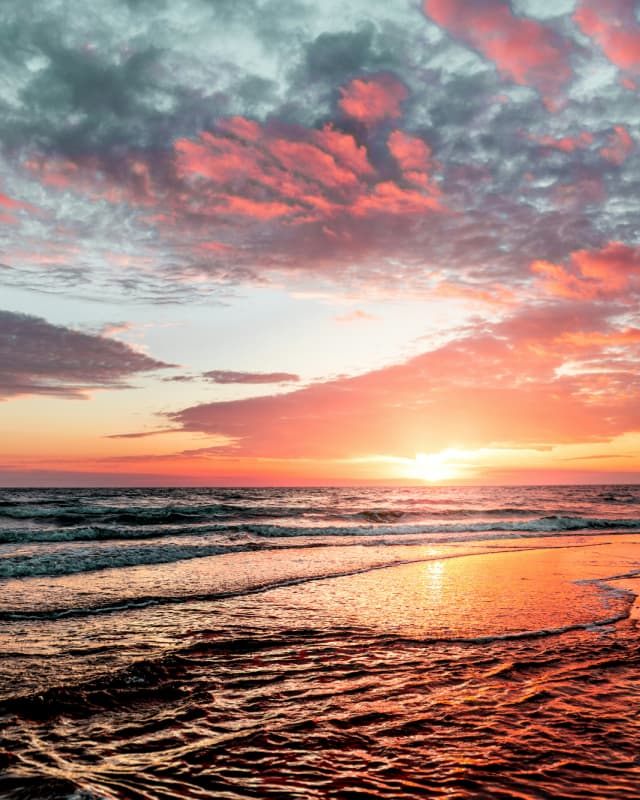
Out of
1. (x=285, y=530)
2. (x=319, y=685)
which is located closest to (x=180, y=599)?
(x=319, y=685)

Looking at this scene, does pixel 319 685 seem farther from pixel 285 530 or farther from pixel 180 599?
pixel 285 530

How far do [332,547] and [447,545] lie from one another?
198 inches

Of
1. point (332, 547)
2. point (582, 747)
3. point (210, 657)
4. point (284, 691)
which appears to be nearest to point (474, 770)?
point (582, 747)

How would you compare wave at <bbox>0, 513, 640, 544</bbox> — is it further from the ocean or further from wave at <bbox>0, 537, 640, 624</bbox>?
wave at <bbox>0, 537, 640, 624</bbox>

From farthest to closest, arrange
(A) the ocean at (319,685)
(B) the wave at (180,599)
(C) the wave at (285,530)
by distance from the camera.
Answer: (C) the wave at (285,530), (B) the wave at (180,599), (A) the ocean at (319,685)

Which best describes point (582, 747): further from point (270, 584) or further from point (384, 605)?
point (270, 584)

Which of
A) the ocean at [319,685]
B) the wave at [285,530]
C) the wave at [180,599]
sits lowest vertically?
the wave at [285,530]

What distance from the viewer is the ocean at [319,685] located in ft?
13.2

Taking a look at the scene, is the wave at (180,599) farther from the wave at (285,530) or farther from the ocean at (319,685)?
the wave at (285,530)

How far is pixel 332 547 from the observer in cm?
2159

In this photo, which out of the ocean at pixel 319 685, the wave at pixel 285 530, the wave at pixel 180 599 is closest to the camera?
the ocean at pixel 319 685

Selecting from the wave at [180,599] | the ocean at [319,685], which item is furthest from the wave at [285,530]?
the wave at [180,599]

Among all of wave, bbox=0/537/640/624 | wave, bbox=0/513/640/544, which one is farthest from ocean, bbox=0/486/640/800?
wave, bbox=0/513/640/544

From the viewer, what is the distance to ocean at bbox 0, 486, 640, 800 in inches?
158
